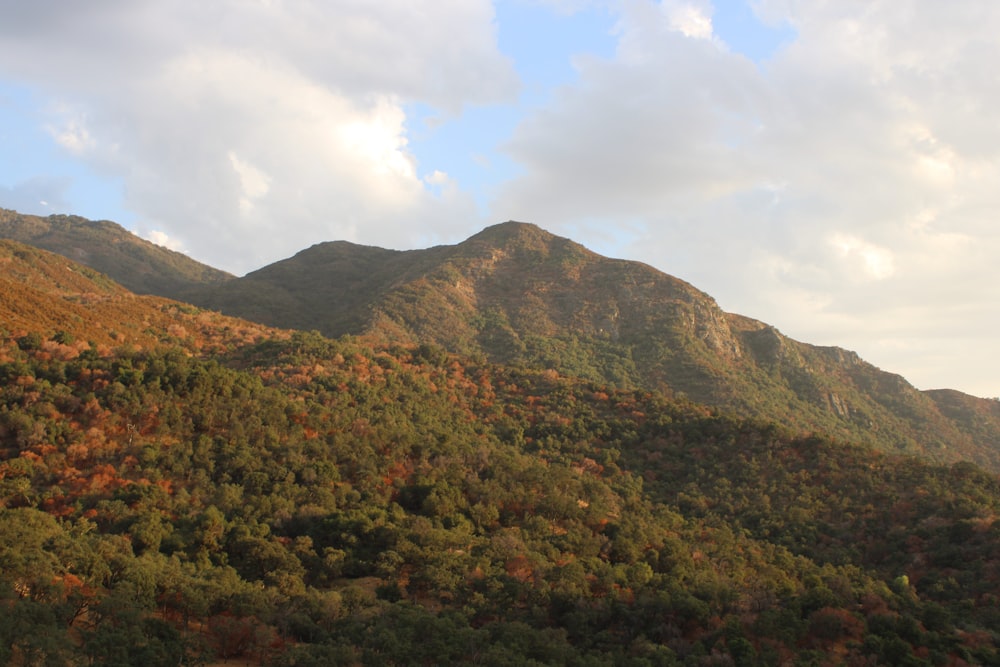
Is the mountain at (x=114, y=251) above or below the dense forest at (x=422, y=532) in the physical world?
above

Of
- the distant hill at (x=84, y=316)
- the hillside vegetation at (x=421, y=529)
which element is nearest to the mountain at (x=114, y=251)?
the distant hill at (x=84, y=316)

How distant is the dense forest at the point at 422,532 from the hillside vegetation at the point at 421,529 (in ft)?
0.38

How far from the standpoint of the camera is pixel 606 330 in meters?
97.2

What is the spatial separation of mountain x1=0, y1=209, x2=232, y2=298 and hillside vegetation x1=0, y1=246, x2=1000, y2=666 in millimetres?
68721

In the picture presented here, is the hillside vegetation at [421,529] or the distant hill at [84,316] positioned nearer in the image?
the hillside vegetation at [421,529]

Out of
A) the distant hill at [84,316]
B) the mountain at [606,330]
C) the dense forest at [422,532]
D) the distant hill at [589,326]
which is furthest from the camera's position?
the distant hill at [589,326]

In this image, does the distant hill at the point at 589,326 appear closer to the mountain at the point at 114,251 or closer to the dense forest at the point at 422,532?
the mountain at the point at 114,251

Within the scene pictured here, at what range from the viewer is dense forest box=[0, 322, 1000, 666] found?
794 inches

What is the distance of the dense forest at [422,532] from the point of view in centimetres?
2017

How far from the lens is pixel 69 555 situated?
20.7 meters

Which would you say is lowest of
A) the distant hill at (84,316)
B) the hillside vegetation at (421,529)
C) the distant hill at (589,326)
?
the hillside vegetation at (421,529)

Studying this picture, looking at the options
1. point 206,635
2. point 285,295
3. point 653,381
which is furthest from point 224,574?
point 285,295

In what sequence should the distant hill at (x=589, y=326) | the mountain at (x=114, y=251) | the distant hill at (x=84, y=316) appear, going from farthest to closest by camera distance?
the mountain at (x=114, y=251)
the distant hill at (x=589, y=326)
the distant hill at (x=84, y=316)

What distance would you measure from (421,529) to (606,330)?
234ft
